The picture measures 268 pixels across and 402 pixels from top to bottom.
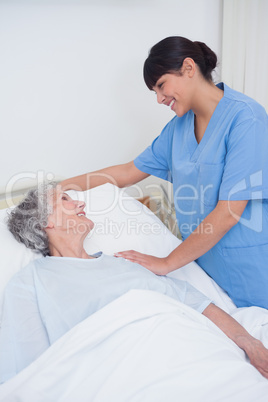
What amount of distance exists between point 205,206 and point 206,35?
1.17 m

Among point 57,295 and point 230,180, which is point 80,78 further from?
point 57,295

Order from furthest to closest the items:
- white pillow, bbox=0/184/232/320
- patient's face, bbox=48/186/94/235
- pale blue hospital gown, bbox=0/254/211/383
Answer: white pillow, bbox=0/184/232/320, patient's face, bbox=48/186/94/235, pale blue hospital gown, bbox=0/254/211/383

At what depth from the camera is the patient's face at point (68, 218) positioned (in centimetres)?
133

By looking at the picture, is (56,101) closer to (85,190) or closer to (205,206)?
(85,190)

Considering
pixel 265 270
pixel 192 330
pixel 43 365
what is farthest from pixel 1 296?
pixel 265 270

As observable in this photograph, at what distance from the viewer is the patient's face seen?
52.4 inches

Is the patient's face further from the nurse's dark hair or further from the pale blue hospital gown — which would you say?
the nurse's dark hair

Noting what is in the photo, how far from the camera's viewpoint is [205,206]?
1395mm

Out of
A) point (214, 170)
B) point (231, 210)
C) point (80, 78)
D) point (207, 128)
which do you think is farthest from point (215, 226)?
point (80, 78)

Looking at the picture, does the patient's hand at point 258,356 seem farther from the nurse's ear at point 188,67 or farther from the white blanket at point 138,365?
the nurse's ear at point 188,67

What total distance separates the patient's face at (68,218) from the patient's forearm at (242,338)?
0.53 m

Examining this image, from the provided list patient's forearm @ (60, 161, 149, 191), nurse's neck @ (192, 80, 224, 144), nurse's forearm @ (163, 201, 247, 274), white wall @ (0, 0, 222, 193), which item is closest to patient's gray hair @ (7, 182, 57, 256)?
patient's forearm @ (60, 161, 149, 191)

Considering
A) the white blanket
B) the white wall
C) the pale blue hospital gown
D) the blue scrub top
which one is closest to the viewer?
the white blanket

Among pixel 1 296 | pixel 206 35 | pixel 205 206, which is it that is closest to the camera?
pixel 1 296
